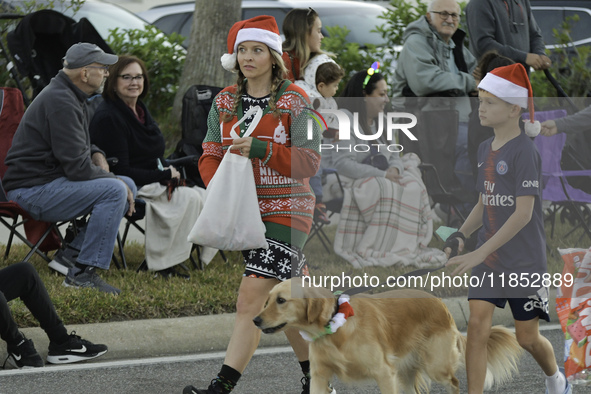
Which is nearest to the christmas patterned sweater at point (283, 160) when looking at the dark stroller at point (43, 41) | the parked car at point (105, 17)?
the dark stroller at point (43, 41)

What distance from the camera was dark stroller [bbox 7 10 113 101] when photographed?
330 inches

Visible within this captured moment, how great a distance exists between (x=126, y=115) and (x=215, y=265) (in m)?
1.46

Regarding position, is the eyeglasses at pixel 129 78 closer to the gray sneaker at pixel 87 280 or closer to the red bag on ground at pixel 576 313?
the gray sneaker at pixel 87 280

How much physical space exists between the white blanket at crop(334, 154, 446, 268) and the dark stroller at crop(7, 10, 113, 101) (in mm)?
4682

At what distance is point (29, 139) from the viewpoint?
709cm

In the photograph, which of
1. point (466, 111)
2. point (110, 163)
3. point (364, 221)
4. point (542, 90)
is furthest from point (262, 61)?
point (542, 90)

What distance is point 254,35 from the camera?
15.5 feet

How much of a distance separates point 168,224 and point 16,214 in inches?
46.4

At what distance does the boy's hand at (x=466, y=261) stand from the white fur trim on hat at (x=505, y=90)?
75cm

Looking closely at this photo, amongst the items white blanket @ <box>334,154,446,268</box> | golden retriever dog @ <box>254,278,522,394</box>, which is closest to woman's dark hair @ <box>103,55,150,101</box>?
white blanket @ <box>334,154,446,268</box>

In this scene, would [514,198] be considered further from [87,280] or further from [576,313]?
[87,280]

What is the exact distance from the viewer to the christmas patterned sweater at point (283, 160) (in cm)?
465

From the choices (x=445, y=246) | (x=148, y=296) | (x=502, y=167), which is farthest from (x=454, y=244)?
(x=148, y=296)

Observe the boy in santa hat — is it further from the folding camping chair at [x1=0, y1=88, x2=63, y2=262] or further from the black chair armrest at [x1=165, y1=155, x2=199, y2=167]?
the black chair armrest at [x1=165, y1=155, x2=199, y2=167]
